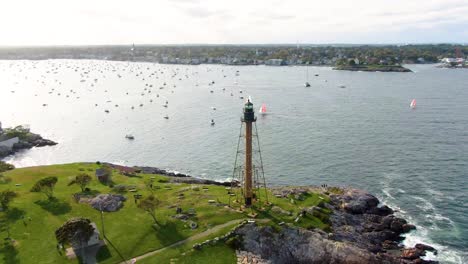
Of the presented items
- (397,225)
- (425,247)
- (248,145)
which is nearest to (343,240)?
(425,247)

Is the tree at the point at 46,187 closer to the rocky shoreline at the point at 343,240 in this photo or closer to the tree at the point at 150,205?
the tree at the point at 150,205

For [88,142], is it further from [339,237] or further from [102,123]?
[339,237]

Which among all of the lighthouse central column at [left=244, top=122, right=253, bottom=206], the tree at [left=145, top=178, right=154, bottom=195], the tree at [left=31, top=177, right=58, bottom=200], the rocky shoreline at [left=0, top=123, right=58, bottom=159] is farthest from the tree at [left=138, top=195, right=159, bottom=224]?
the rocky shoreline at [left=0, top=123, right=58, bottom=159]

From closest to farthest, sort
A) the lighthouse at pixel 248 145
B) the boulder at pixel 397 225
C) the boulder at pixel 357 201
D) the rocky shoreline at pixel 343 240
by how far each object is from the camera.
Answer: the rocky shoreline at pixel 343 240
the lighthouse at pixel 248 145
the boulder at pixel 397 225
the boulder at pixel 357 201

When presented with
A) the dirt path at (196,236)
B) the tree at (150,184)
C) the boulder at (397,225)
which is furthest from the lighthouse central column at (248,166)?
the boulder at (397,225)

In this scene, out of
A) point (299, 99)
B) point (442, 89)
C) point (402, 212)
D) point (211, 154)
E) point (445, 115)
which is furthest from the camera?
point (442, 89)

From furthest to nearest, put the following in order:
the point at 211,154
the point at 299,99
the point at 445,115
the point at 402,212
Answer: the point at 299,99 < the point at 445,115 < the point at 211,154 < the point at 402,212

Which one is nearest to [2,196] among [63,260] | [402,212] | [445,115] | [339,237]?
[63,260]
